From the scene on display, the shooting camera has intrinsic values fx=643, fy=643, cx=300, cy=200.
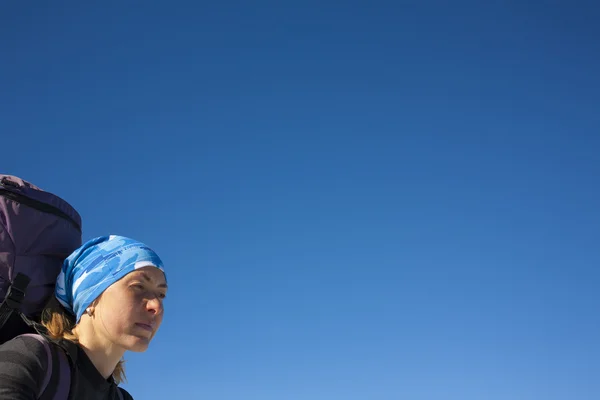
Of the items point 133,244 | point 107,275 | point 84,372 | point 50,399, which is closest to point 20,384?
point 50,399

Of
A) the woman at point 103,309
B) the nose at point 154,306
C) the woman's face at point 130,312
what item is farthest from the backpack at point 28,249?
the nose at point 154,306

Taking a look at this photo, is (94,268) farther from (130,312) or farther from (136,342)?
(136,342)

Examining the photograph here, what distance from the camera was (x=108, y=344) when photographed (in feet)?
19.8

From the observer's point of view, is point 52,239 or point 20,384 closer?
point 20,384

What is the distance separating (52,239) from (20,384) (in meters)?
1.56

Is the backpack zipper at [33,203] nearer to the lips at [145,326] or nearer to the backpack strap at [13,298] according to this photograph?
the backpack strap at [13,298]

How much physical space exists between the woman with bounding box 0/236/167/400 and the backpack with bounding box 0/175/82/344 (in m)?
0.17

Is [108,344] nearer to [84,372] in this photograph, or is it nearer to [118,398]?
[84,372]

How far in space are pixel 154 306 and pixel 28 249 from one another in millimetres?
1252

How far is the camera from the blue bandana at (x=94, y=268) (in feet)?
19.6

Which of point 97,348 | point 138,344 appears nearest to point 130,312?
point 138,344

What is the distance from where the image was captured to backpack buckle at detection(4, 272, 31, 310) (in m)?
5.59

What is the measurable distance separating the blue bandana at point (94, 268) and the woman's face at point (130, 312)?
79 mm

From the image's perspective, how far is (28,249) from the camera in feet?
19.3
